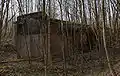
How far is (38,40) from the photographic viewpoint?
8.33 metres

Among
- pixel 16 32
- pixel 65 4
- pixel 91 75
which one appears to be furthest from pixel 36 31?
pixel 91 75

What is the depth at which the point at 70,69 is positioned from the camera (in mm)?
6492

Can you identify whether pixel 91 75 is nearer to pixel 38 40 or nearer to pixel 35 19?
pixel 38 40

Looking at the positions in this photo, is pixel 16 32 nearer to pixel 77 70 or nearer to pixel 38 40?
pixel 38 40

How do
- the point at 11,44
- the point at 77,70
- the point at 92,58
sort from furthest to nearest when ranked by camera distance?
1. the point at 11,44
2. the point at 92,58
3. the point at 77,70

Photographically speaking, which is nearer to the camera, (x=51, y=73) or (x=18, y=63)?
(x=51, y=73)

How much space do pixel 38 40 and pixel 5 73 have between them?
8.95 feet

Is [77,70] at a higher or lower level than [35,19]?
lower

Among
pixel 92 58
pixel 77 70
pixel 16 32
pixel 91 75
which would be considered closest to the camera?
pixel 91 75

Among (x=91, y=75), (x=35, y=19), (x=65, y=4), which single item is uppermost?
(x=65, y=4)

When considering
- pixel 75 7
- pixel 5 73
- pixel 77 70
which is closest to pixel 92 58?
pixel 77 70

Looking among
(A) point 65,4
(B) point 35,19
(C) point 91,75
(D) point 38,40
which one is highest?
(A) point 65,4

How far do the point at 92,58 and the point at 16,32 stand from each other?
414 centimetres

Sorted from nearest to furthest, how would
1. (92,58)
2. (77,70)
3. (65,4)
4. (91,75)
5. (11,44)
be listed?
(91,75) → (77,70) → (65,4) → (92,58) → (11,44)
